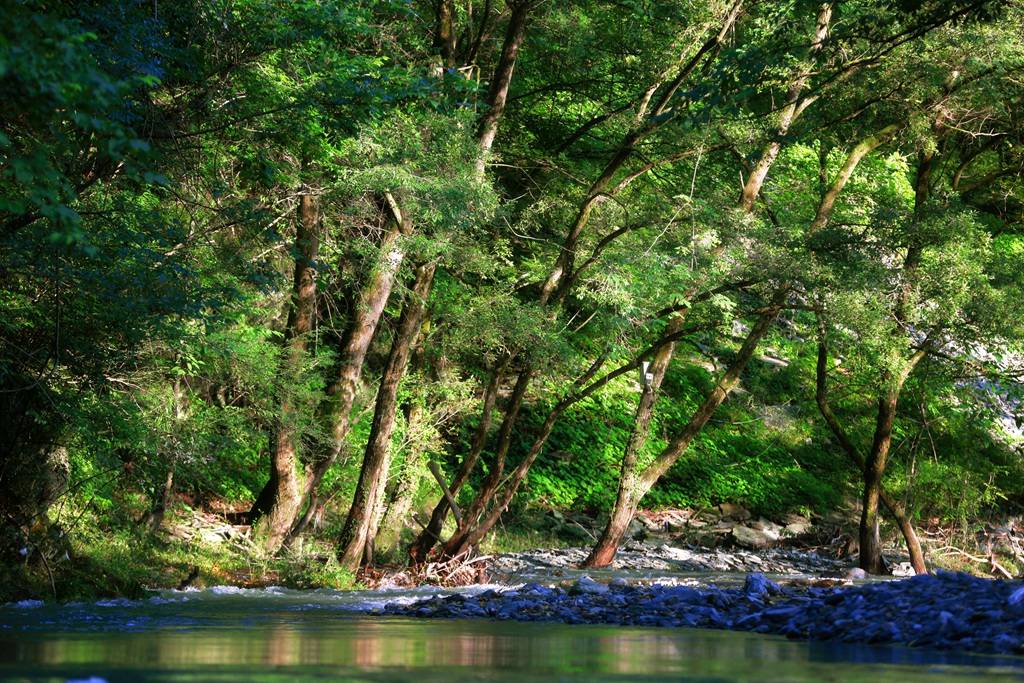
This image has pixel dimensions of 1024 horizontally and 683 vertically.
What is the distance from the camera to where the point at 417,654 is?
18.5 ft

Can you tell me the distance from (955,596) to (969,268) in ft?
26.1

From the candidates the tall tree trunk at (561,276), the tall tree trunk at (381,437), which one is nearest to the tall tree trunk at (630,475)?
the tall tree trunk at (561,276)

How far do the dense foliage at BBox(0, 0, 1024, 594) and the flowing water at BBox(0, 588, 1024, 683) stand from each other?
9.47ft

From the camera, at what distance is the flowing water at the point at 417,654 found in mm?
4680

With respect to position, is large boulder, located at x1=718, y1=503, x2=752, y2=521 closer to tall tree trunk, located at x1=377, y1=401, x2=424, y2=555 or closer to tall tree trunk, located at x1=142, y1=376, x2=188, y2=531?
tall tree trunk, located at x1=377, y1=401, x2=424, y2=555

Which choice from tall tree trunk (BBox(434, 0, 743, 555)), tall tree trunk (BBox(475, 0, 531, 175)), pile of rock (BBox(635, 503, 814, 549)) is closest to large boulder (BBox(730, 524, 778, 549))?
pile of rock (BBox(635, 503, 814, 549))

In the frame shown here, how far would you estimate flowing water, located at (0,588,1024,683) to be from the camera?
4680 mm

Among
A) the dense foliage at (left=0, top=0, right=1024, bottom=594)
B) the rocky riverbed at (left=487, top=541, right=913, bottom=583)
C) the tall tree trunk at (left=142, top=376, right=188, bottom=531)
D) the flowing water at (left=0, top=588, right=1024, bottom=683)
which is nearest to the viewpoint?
the flowing water at (left=0, top=588, right=1024, bottom=683)

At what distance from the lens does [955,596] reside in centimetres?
721

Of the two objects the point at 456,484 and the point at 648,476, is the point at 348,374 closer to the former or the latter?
the point at 456,484

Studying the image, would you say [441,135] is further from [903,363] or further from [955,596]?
[955,596]

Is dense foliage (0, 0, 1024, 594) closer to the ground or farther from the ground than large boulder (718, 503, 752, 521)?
farther from the ground

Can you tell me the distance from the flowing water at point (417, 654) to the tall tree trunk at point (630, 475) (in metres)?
8.38

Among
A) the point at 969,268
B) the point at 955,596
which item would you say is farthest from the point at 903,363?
the point at 955,596
